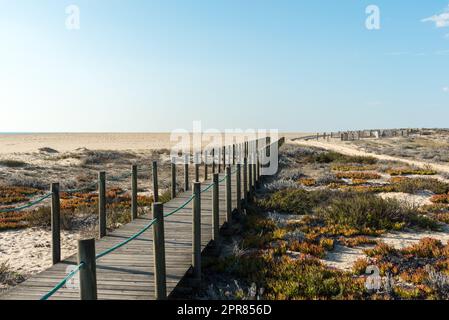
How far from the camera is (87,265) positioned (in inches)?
143

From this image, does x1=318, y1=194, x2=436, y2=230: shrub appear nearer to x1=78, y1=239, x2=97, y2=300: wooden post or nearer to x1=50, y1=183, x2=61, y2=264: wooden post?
x1=50, y1=183, x2=61, y2=264: wooden post

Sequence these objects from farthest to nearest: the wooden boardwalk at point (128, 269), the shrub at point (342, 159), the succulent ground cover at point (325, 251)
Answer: the shrub at point (342, 159)
the succulent ground cover at point (325, 251)
the wooden boardwalk at point (128, 269)

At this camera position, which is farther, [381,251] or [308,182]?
[308,182]

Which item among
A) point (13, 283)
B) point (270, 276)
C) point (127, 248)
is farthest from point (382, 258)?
point (13, 283)

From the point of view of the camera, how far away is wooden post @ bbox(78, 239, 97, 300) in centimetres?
361

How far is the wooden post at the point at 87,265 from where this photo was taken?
11.8 feet

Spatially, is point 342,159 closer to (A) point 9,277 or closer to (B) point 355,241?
(B) point 355,241

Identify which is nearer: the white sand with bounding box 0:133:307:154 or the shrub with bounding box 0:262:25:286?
the shrub with bounding box 0:262:25:286

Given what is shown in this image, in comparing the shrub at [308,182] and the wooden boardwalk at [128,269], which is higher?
the shrub at [308,182]

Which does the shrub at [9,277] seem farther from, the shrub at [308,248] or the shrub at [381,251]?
the shrub at [381,251]

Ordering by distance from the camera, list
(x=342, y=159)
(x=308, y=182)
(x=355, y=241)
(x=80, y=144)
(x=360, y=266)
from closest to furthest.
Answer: (x=360, y=266), (x=355, y=241), (x=308, y=182), (x=342, y=159), (x=80, y=144)

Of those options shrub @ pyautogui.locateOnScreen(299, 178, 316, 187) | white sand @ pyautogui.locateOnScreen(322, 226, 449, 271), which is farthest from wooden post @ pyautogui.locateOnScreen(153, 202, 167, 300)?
shrub @ pyautogui.locateOnScreen(299, 178, 316, 187)

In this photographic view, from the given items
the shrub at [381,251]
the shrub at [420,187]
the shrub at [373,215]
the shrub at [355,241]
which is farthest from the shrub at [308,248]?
the shrub at [420,187]

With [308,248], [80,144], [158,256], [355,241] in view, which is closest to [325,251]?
[308,248]
